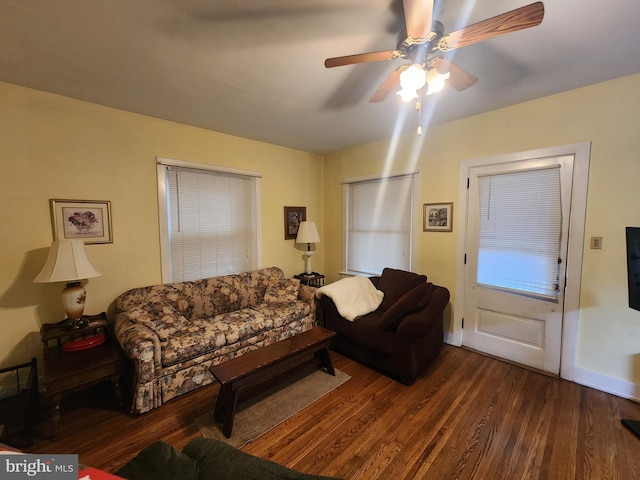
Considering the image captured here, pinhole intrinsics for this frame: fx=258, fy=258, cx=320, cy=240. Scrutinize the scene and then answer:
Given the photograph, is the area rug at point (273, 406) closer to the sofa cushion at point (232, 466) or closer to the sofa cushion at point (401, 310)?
the sofa cushion at point (401, 310)

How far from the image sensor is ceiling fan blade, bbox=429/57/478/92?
4.70 feet

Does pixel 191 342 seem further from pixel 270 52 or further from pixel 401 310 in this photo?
pixel 270 52

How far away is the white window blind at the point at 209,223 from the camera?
9.68 feet

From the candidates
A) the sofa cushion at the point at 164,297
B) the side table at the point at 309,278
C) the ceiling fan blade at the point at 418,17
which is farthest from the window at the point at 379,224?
the sofa cushion at the point at 164,297

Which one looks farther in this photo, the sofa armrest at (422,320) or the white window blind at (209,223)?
the white window blind at (209,223)

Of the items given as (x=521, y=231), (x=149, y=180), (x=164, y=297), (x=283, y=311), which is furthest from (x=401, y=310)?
(x=149, y=180)

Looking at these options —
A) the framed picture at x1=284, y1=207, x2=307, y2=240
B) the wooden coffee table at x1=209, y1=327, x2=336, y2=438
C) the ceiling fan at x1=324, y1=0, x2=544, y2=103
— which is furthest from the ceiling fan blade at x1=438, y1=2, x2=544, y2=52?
the framed picture at x1=284, y1=207, x2=307, y2=240

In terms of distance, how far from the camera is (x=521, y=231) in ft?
8.41

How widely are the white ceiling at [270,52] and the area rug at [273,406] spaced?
2.55 m

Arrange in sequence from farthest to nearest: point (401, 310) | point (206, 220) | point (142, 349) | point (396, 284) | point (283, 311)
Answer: point (206, 220) → point (396, 284) → point (283, 311) → point (401, 310) → point (142, 349)

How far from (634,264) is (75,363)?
13.2ft

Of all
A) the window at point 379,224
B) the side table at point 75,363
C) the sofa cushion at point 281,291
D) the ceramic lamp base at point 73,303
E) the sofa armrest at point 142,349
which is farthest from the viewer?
the window at point 379,224

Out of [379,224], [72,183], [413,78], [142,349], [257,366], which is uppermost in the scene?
[413,78]

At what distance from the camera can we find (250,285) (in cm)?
327
